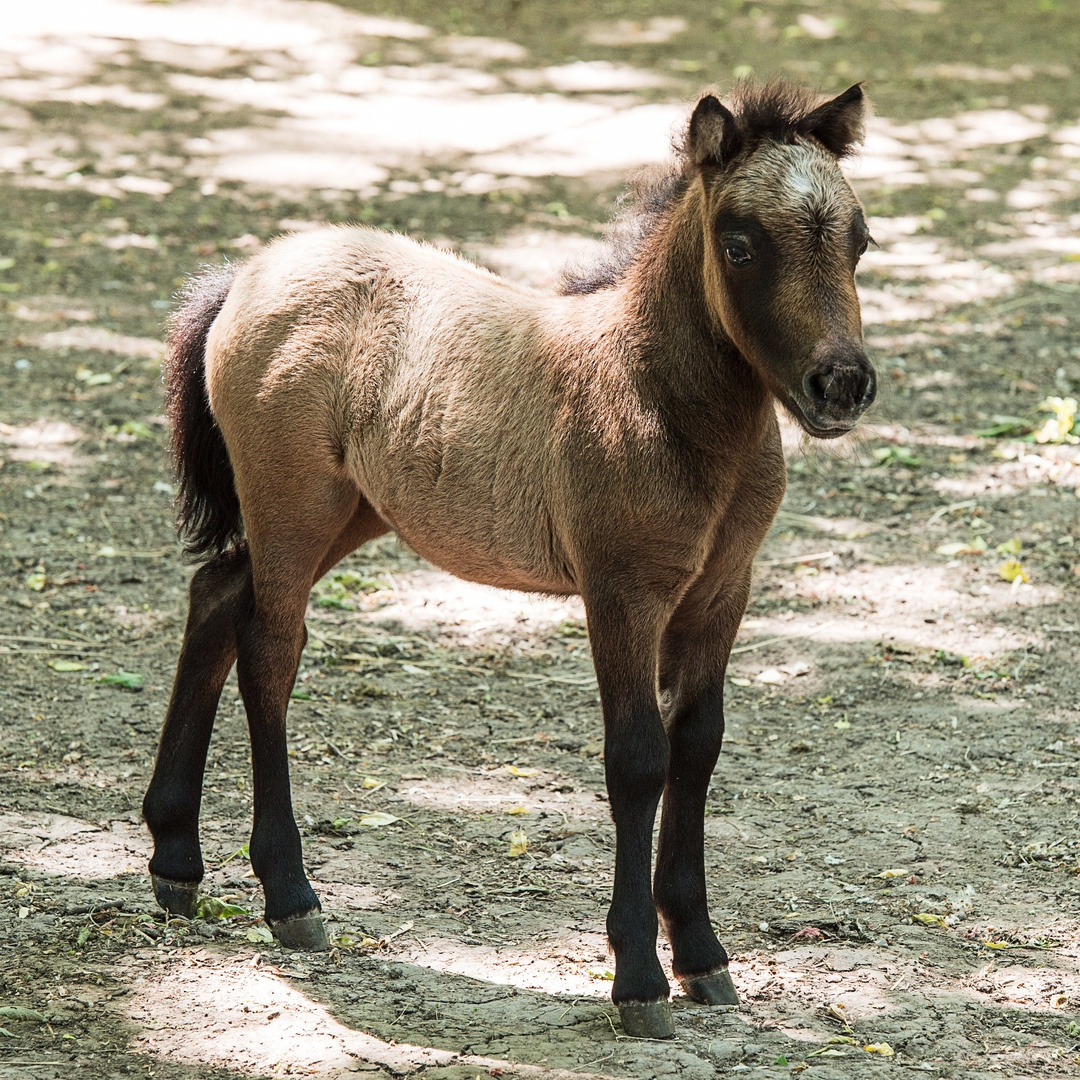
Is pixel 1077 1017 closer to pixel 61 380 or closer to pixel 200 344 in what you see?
pixel 200 344

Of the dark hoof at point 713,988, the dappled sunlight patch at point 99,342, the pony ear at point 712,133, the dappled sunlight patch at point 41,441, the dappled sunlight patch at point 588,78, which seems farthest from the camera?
the dappled sunlight patch at point 588,78

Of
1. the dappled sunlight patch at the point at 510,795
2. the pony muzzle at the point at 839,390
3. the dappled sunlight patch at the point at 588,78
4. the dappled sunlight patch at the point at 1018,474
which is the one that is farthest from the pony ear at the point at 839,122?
the dappled sunlight patch at the point at 588,78

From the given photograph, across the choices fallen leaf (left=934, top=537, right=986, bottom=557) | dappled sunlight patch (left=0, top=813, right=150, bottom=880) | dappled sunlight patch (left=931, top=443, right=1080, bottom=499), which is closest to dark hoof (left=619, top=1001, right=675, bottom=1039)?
dappled sunlight patch (left=0, top=813, right=150, bottom=880)

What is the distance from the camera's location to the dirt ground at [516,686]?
380cm

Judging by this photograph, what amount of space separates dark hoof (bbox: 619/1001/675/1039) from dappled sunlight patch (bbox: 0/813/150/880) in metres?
1.74

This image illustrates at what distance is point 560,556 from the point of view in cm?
392

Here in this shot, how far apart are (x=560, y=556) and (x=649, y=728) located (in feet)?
1.82

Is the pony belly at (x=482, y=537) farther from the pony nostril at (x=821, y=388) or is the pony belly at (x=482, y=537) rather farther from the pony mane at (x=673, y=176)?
the pony nostril at (x=821, y=388)

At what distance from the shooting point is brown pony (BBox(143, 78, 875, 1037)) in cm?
351

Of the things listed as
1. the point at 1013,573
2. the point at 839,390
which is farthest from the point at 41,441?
the point at 839,390

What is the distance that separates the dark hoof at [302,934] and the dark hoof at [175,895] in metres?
0.32

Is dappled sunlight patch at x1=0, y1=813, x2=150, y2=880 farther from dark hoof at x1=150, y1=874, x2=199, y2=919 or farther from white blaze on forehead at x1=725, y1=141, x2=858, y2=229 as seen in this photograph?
white blaze on forehead at x1=725, y1=141, x2=858, y2=229

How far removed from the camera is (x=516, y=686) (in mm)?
6004

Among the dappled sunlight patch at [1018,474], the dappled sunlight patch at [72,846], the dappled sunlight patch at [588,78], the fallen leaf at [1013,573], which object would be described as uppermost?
the dappled sunlight patch at [588,78]
